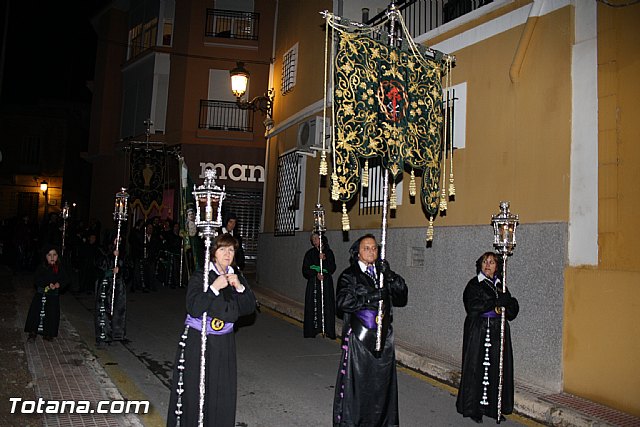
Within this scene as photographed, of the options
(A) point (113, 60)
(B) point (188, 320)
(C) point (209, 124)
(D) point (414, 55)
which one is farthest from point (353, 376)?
(A) point (113, 60)

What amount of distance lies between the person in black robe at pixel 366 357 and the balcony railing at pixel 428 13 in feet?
22.5

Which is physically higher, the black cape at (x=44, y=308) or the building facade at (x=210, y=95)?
the building facade at (x=210, y=95)

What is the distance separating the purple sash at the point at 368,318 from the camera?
5191mm

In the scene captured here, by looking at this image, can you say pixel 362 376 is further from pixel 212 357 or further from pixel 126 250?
pixel 126 250

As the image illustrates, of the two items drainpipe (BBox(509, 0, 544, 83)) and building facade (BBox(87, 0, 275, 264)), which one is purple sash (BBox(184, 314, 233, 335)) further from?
building facade (BBox(87, 0, 275, 264))

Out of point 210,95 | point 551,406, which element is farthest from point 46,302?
point 210,95

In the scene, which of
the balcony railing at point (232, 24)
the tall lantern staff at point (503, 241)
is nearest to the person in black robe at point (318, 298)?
the tall lantern staff at point (503, 241)

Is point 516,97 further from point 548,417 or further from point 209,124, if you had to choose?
point 209,124

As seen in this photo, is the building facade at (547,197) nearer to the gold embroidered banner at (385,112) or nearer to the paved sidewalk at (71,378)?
the gold embroidered banner at (385,112)

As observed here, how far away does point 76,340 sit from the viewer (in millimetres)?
9039

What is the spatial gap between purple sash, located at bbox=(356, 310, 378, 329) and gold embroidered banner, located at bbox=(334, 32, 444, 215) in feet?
3.62

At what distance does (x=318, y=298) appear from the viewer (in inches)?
411

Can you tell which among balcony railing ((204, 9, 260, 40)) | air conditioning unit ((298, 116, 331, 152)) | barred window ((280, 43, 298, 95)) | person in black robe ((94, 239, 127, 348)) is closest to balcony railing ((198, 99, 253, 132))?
balcony railing ((204, 9, 260, 40))

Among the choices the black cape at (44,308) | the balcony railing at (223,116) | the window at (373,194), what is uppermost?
the balcony railing at (223,116)
